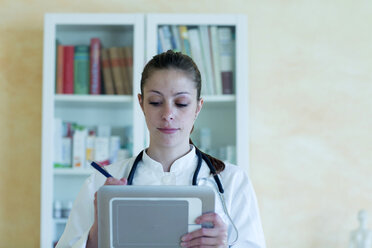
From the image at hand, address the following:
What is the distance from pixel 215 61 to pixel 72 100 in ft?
2.41

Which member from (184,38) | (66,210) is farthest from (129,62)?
(66,210)

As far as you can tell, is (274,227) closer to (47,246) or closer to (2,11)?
(47,246)

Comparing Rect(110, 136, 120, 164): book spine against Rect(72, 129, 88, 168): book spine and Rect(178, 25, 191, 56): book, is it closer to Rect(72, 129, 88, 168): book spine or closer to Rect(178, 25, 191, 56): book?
Rect(72, 129, 88, 168): book spine

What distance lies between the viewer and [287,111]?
8.73ft

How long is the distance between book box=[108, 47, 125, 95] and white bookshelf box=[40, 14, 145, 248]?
32 millimetres

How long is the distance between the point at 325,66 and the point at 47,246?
1.75 meters

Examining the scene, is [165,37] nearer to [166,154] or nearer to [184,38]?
[184,38]

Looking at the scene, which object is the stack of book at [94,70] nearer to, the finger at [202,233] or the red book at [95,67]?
the red book at [95,67]

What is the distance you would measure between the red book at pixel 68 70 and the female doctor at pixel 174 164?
107 cm

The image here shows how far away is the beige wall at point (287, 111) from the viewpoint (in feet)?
8.64

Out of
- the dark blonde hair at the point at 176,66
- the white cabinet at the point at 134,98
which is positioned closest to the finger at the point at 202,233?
the dark blonde hair at the point at 176,66

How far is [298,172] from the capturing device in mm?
2641

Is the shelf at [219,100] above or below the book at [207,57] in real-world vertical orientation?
below

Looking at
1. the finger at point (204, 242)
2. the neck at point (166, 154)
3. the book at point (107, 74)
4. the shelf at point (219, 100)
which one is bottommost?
the finger at point (204, 242)
